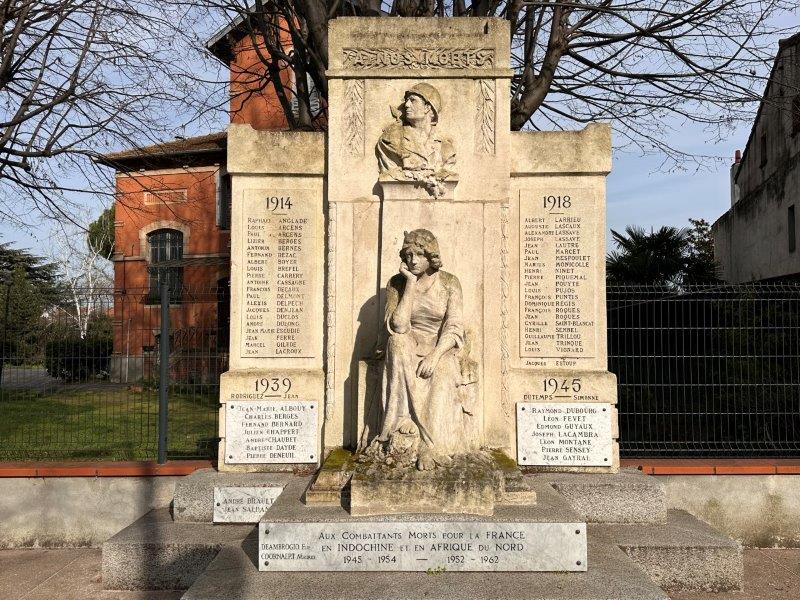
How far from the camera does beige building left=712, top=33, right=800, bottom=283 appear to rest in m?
16.5

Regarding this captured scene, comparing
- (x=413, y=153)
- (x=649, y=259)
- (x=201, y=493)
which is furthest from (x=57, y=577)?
(x=649, y=259)

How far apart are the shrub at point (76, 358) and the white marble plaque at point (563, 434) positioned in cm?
484

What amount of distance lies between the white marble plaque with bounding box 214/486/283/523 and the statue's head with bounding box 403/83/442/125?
11.9ft

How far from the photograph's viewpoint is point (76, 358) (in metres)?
7.62

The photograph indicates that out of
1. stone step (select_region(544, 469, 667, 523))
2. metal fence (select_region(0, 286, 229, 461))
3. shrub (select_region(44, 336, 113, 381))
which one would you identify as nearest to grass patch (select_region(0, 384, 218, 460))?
metal fence (select_region(0, 286, 229, 461))

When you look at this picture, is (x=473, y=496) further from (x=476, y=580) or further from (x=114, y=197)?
(x=114, y=197)

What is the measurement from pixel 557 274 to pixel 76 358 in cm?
554

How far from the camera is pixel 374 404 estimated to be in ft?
18.5

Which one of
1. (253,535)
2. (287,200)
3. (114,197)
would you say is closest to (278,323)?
(287,200)

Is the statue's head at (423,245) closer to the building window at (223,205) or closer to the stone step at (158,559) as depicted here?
the stone step at (158,559)

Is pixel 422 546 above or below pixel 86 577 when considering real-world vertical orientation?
above

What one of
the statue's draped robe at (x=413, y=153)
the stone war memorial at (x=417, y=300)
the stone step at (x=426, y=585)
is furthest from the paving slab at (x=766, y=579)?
the statue's draped robe at (x=413, y=153)

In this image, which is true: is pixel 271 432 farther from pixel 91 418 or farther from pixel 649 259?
pixel 649 259

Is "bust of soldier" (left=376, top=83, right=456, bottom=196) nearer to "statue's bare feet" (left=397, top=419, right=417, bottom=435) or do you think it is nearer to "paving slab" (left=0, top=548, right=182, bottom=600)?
"statue's bare feet" (left=397, top=419, right=417, bottom=435)
